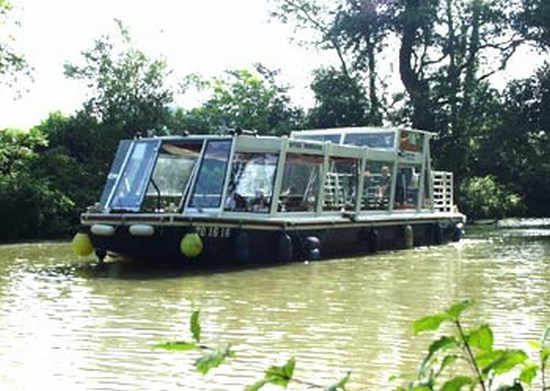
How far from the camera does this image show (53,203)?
2444 cm

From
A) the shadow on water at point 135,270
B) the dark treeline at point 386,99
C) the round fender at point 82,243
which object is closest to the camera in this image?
the shadow on water at point 135,270

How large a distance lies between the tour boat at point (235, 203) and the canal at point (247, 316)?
25.6 inches

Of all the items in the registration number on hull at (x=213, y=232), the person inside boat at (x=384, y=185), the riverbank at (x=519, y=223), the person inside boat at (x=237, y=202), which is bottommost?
the registration number on hull at (x=213, y=232)

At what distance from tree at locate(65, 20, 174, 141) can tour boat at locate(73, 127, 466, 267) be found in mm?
12619

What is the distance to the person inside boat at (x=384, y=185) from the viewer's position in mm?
20406

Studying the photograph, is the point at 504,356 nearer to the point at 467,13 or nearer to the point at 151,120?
the point at 151,120

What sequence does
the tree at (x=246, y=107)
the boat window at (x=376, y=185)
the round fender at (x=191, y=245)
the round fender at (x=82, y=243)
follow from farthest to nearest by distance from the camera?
the tree at (x=246, y=107) → the boat window at (x=376, y=185) → the round fender at (x=82, y=243) → the round fender at (x=191, y=245)

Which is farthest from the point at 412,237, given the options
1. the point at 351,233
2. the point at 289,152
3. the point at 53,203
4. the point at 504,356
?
the point at 504,356

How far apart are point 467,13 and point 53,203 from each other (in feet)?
55.7

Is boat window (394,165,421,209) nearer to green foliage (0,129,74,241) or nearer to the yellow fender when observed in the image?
the yellow fender

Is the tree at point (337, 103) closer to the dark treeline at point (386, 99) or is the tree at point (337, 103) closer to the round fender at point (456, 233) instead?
the dark treeline at point (386, 99)

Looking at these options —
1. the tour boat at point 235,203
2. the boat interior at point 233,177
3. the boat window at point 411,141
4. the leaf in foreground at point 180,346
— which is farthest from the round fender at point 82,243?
the leaf in foreground at point 180,346

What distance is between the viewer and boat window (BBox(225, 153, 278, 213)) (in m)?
16.0

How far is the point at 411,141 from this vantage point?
21672mm
